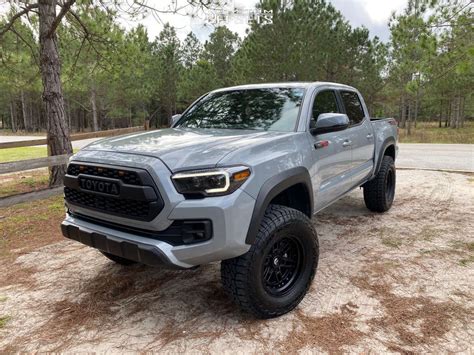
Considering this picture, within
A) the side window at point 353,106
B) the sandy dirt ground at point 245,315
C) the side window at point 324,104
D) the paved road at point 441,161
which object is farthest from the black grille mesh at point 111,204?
the paved road at point 441,161

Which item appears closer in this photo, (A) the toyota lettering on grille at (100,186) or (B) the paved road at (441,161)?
(A) the toyota lettering on grille at (100,186)

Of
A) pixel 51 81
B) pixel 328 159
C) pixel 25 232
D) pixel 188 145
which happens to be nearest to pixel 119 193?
pixel 188 145

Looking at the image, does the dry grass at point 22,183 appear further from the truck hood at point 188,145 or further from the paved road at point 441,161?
the paved road at point 441,161

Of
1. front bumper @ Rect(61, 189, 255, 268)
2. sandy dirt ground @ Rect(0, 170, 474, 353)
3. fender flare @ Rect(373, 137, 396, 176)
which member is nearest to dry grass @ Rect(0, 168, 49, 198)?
sandy dirt ground @ Rect(0, 170, 474, 353)

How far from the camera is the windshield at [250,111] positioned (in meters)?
3.50

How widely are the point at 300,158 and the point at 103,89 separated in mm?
33004

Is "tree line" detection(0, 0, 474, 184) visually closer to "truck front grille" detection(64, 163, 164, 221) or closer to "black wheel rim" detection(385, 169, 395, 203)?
"black wheel rim" detection(385, 169, 395, 203)

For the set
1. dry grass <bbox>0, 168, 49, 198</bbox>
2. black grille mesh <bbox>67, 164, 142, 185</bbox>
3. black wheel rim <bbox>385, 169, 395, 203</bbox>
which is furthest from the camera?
dry grass <bbox>0, 168, 49, 198</bbox>

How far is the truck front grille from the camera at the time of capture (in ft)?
7.95

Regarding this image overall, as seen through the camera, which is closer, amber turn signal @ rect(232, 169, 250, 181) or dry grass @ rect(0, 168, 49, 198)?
amber turn signal @ rect(232, 169, 250, 181)

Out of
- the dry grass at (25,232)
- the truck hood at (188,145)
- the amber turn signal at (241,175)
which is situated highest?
the truck hood at (188,145)

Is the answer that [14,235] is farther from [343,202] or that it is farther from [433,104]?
[433,104]

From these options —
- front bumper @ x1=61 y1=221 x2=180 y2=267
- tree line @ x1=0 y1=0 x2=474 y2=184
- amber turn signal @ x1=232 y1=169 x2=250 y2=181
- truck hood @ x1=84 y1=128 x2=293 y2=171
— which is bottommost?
front bumper @ x1=61 y1=221 x2=180 y2=267

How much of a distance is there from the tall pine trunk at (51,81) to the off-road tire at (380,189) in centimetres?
592
